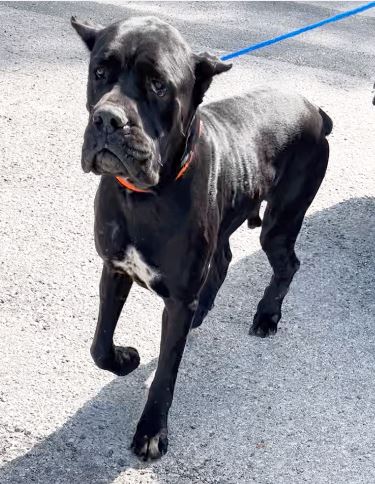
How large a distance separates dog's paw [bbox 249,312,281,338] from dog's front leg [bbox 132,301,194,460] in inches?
Result: 38.6

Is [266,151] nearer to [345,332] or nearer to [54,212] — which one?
[345,332]

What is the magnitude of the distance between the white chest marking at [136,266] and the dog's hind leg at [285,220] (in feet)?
3.20

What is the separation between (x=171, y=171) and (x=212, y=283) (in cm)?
135

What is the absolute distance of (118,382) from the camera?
4.07 m

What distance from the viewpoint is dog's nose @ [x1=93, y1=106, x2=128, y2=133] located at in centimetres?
296

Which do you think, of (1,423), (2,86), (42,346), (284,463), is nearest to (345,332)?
(284,463)

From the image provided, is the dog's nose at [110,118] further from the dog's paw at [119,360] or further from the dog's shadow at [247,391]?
the dog's shadow at [247,391]

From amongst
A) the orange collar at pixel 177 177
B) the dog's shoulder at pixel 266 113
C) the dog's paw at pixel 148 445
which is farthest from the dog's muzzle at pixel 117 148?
the dog's paw at pixel 148 445

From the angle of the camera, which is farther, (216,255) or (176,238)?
(216,255)

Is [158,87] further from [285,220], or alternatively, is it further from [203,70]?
[285,220]

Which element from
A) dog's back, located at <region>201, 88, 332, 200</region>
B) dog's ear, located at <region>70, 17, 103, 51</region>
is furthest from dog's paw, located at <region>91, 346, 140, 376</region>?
dog's ear, located at <region>70, 17, 103, 51</region>

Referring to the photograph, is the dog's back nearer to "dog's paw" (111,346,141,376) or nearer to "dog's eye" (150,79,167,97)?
"dog's eye" (150,79,167,97)

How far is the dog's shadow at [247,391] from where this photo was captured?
365 cm

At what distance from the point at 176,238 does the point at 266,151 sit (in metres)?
0.79
